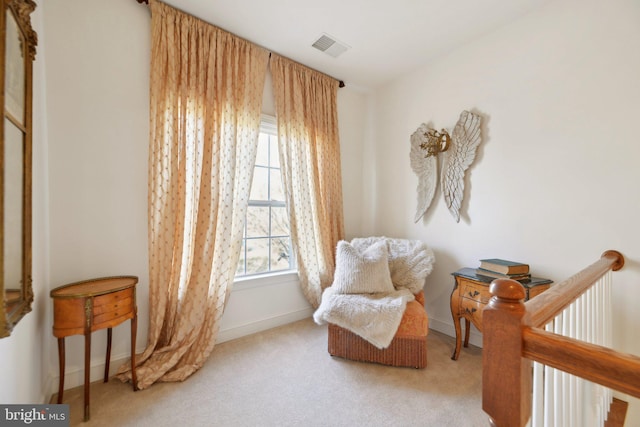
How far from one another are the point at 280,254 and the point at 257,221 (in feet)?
1.44

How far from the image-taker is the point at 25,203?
47.0 inches

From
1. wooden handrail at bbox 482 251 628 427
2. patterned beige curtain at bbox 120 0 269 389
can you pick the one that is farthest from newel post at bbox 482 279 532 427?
patterned beige curtain at bbox 120 0 269 389

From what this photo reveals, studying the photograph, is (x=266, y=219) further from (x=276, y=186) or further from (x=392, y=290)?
(x=392, y=290)

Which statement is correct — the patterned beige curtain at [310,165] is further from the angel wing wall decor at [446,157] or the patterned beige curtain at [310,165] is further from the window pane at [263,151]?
the angel wing wall decor at [446,157]

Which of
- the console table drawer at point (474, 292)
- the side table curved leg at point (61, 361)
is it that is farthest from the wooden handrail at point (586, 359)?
the side table curved leg at point (61, 361)

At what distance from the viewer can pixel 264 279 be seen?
261 centimetres

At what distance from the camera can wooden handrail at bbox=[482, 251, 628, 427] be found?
1.83 ft

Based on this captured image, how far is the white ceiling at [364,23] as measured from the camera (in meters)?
2.00

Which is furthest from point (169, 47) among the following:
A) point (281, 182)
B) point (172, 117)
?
point (281, 182)

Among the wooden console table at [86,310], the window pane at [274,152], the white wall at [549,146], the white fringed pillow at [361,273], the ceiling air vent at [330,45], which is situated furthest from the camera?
the window pane at [274,152]

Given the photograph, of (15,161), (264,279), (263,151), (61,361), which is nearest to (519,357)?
(15,161)

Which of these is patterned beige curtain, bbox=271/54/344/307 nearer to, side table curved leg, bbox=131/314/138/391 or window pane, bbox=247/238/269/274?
window pane, bbox=247/238/269/274

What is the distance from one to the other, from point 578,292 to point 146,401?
7.37ft

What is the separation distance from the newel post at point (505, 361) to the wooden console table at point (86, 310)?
1853mm
